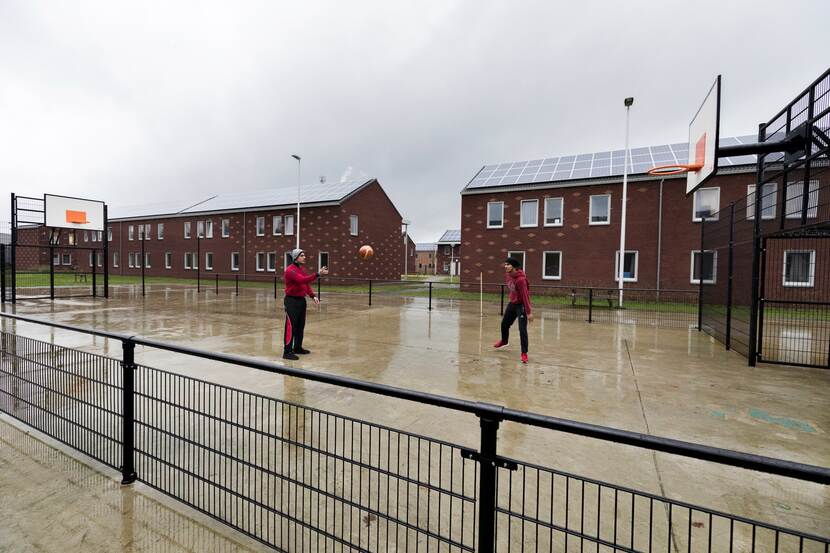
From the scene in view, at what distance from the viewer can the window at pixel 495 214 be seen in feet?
85.6

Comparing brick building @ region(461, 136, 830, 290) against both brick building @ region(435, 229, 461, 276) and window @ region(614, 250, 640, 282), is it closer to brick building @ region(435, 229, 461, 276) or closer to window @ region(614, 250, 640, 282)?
window @ region(614, 250, 640, 282)

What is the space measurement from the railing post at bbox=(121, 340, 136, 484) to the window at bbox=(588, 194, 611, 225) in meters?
23.7

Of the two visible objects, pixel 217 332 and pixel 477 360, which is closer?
pixel 477 360

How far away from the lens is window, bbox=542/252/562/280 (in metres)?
24.4

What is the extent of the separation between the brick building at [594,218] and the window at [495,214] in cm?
6

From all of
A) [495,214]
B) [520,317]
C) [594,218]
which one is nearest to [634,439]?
[520,317]

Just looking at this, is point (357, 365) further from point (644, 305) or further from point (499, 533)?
point (644, 305)

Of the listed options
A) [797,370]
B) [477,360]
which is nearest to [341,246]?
[477,360]

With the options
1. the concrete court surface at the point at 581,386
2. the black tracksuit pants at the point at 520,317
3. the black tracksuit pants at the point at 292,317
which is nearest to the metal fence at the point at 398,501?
the concrete court surface at the point at 581,386

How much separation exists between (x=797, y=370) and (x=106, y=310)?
18.9 meters

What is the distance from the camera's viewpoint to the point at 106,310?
14516 millimetres

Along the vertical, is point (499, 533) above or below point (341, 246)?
below

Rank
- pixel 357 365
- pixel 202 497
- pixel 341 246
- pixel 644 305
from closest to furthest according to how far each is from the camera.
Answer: pixel 202 497
pixel 357 365
pixel 644 305
pixel 341 246

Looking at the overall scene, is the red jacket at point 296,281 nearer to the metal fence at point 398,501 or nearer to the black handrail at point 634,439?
the metal fence at point 398,501
